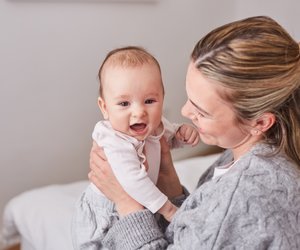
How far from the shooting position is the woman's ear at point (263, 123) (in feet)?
3.23

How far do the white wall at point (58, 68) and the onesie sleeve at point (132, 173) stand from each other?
90 centimetres

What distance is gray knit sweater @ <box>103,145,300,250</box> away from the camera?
2.97 ft

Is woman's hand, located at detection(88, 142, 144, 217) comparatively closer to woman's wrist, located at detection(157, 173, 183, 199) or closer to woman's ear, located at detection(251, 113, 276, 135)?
woman's wrist, located at detection(157, 173, 183, 199)

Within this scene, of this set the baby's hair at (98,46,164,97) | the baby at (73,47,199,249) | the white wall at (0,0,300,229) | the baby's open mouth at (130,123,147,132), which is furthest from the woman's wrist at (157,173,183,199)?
the white wall at (0,0,300,229)

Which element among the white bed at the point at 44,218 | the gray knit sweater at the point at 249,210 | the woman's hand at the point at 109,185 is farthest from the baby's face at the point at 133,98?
the white bed at the point at 44,218

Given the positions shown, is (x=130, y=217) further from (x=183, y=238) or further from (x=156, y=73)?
(x=156, y=73)

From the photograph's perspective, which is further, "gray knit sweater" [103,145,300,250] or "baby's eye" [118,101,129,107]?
"baby's eye" [118,101,129,107]

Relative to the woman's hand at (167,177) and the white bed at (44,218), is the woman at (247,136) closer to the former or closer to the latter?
the woman's hand at (167,177)

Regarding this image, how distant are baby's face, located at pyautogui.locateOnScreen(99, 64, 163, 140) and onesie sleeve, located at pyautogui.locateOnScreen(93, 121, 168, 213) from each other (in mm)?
39

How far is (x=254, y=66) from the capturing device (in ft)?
3.03

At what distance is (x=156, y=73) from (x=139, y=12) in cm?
109

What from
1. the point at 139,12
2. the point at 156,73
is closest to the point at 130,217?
the point at 156,73

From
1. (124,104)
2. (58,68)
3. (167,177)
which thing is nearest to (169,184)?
(167,177)

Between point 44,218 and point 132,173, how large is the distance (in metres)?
0.61
